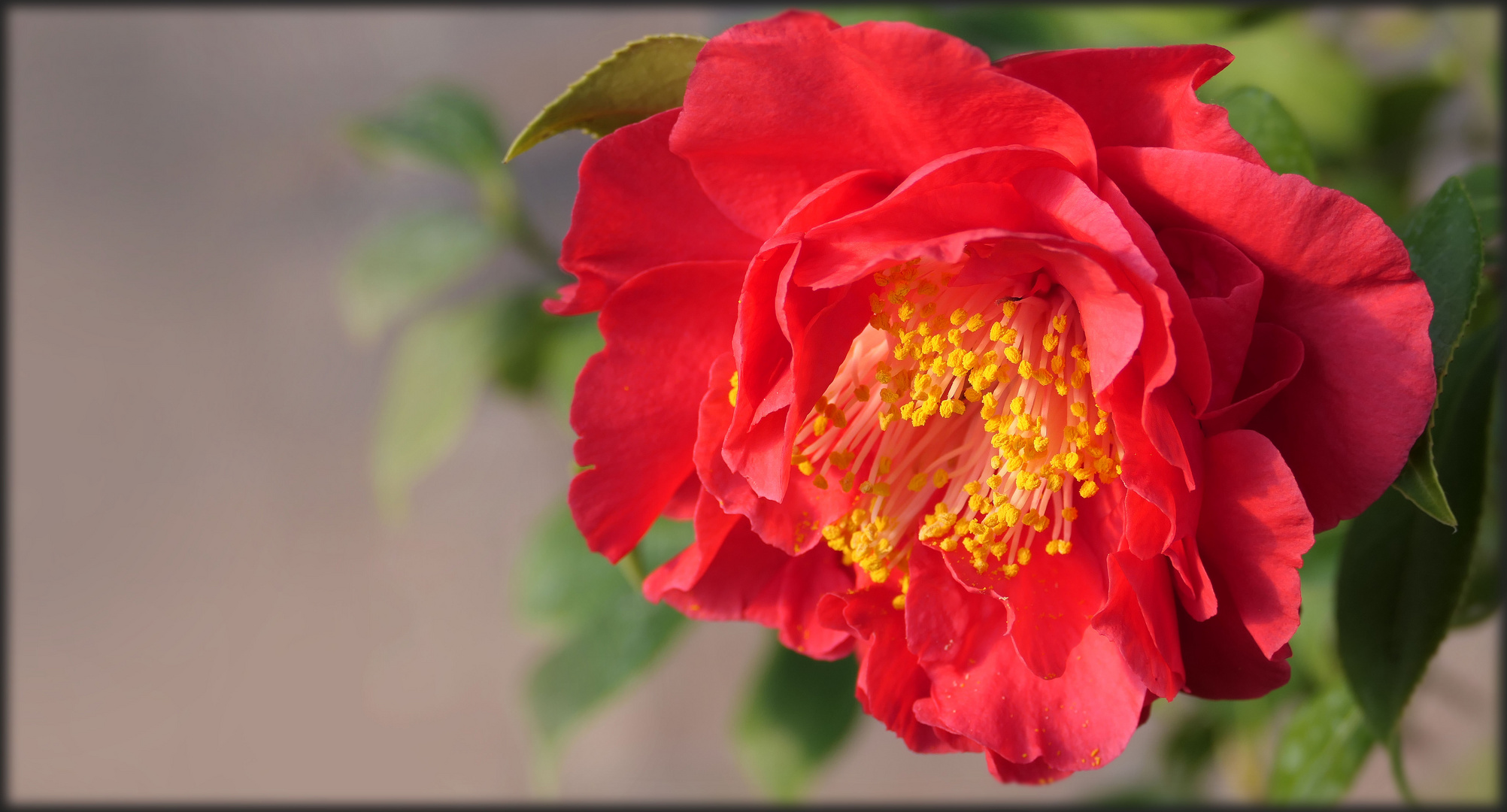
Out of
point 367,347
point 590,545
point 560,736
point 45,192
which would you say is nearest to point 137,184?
point 45,192

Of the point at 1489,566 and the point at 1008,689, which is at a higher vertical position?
the point at 1008,689

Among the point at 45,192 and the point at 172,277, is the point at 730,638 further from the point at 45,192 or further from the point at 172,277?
the point at 45,192

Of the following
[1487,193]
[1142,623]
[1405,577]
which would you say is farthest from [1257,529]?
[1487,193]

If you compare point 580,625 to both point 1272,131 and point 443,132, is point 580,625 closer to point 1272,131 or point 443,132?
point 443,132

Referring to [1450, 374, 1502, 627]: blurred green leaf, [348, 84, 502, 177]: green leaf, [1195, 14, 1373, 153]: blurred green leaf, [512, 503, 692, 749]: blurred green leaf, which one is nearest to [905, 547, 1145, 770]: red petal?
[1450, 374, 1502, 627]: blurred green leaf

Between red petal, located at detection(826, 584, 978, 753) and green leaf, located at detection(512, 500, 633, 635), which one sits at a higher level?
red petal, located at detection(826, 584, 978, 753)

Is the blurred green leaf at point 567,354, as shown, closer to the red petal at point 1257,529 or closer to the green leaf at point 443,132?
the green leaf at point 443,132

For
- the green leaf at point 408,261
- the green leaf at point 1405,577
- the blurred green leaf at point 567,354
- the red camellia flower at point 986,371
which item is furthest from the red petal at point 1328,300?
the green leaf at point 408,261

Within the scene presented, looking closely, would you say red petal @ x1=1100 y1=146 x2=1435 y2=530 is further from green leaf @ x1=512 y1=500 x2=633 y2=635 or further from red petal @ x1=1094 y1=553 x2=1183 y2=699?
green leaf @ x1=512 y1=500 x2=633 y2=635
